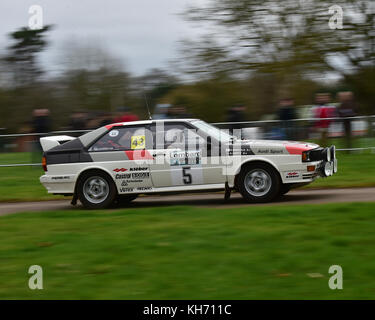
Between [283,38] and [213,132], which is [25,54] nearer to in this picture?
[283,38]

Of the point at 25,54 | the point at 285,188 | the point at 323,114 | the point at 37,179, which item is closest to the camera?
the point at 285,188

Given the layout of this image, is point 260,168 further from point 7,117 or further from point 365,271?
point 7,117

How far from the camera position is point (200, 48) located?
63.9ft

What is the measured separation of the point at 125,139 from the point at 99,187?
3.24 feet

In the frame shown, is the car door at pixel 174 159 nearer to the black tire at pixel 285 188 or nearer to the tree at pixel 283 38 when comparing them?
the black tire at pixel 285 188

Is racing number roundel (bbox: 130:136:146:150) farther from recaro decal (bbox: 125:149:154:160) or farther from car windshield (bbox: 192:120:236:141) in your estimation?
car windshield (bbox: 192:120:236:141)

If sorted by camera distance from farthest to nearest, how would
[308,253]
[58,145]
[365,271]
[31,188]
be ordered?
[31,188], [58,145], [308,253], [365,271]

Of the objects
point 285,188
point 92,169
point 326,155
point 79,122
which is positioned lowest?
point 285,188

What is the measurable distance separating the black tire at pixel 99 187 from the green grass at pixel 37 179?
2546mm

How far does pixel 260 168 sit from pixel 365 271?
466cm

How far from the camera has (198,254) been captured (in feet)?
23.1

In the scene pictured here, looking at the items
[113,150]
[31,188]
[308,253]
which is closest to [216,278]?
[308,253]

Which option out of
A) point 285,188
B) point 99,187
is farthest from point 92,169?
point 285,188

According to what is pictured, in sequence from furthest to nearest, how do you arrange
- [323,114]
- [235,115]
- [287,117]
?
[235,115]
[323,114]
[287,117]
